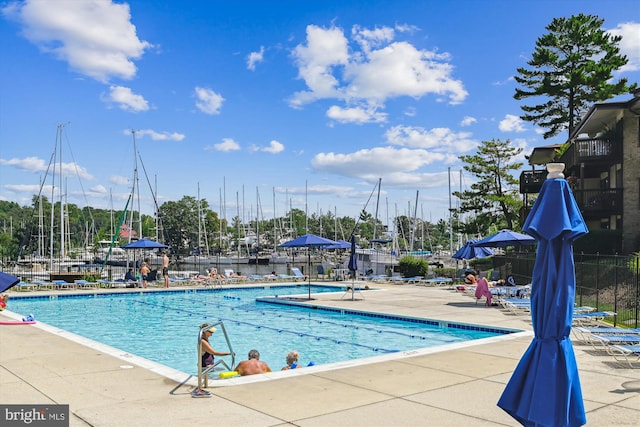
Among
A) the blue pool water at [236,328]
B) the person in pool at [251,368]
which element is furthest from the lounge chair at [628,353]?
the person in pool at [251,368]

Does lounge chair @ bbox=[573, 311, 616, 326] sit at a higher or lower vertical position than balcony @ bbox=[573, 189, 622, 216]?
lower

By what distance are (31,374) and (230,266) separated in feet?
224

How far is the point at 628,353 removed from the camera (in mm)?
10180

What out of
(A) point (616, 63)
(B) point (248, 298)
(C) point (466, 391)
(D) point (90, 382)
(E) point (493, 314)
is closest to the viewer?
(C) point (466, 391)

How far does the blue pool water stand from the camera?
583 inches

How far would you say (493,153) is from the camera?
144 feet

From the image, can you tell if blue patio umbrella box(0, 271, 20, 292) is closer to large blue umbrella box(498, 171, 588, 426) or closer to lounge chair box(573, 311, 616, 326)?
large blue umbrella box(498, 171, 588, 426)

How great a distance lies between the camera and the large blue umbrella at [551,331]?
17.0ft

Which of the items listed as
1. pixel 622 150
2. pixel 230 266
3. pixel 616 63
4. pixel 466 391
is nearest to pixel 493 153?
pixel 616 63

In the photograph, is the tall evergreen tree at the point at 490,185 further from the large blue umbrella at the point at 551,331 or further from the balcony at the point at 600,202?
the large blue umbrella at the point at 551,331

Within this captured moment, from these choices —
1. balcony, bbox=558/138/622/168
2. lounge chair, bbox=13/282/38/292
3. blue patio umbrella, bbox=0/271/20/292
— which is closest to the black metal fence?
balcony, bbox=558/138/622/168

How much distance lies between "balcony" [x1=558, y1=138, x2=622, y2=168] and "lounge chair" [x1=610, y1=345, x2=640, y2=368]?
22112mm

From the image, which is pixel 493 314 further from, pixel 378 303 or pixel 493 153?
pixel 493 153

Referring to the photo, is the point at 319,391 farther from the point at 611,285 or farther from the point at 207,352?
the point at 611,285
